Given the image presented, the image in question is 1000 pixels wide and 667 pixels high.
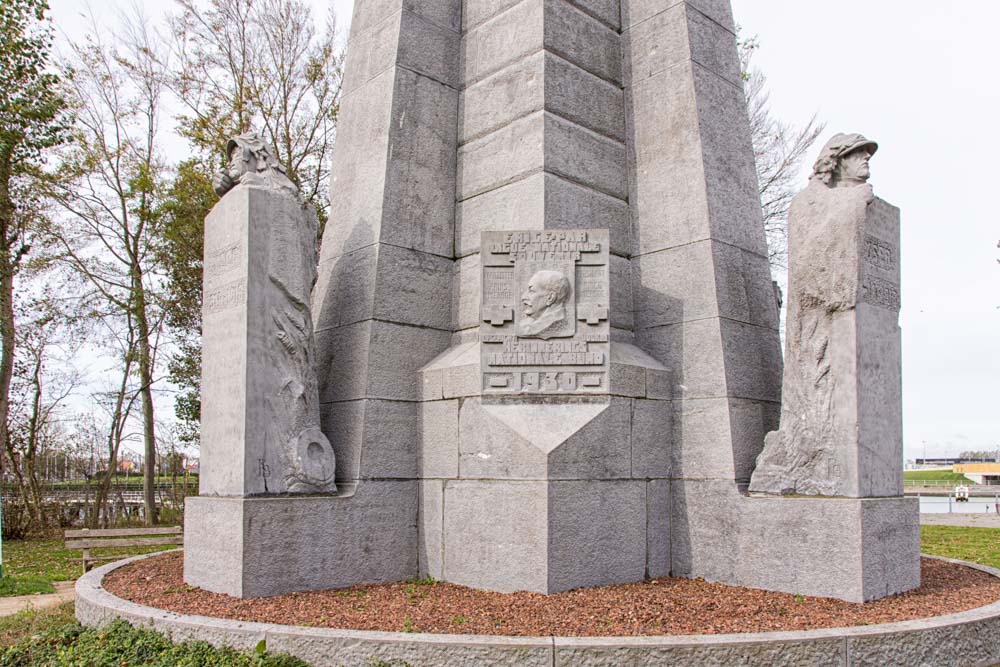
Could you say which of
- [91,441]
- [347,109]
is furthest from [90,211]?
[347,109]

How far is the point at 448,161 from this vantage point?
834 cm

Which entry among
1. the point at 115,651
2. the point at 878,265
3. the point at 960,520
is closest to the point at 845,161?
the point at 878,265

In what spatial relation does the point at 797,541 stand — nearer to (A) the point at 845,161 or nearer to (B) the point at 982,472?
(A) the point at 845,161

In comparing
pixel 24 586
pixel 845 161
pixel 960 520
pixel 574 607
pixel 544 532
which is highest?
pixel 845 161

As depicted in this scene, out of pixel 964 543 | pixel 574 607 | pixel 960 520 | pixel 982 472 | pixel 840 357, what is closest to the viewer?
pixel 574 607

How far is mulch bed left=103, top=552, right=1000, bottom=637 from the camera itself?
5.29 metres

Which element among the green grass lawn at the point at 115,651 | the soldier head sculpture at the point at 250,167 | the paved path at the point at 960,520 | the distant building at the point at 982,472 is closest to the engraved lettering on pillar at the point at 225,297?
the soldier head sculpture at the point at 250,167

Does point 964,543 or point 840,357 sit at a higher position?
point 840,357

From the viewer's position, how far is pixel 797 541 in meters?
6.39

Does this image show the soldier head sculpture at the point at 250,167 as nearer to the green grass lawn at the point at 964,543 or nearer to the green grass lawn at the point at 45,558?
the green grass lawn at the point at 45,558

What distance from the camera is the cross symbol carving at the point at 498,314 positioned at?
22.3 ft

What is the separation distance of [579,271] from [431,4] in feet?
11.7

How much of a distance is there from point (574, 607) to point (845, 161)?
4.22 meters

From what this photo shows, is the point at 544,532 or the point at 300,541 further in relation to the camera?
the point at 300,541
